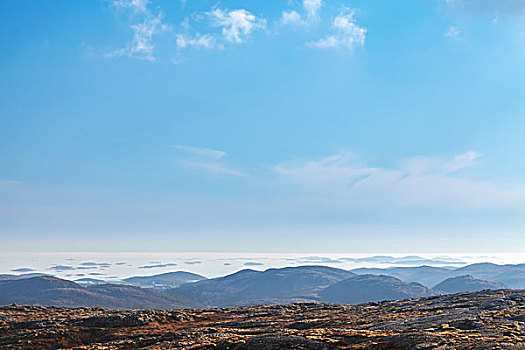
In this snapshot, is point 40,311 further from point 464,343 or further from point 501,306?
point 501,306

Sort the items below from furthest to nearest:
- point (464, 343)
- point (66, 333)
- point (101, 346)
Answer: point (66, 333), point (101, 346), point (464, 343)

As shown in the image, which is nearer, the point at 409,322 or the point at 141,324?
the point at 409,322

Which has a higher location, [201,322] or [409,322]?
[409,322]

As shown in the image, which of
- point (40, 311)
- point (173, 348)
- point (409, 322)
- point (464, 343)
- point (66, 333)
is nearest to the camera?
point (464, 343)

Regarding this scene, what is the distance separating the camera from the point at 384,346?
41406 mm


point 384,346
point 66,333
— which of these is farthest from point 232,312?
point 384,346

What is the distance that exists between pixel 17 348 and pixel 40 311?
56369 millimetres

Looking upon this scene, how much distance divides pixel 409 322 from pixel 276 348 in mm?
33430

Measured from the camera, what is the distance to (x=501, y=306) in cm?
8588

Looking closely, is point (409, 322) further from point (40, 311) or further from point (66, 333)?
point (40, 311)

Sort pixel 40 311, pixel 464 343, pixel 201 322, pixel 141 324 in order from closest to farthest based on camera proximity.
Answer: pixel 464 343 < pixel 141 324 < pixel 201 322 < pixel 40 311

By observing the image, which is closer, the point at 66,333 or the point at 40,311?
the point at 66,333

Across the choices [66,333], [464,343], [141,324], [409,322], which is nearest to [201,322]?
[141,324]

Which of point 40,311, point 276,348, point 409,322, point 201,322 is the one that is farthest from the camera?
point 40,311
